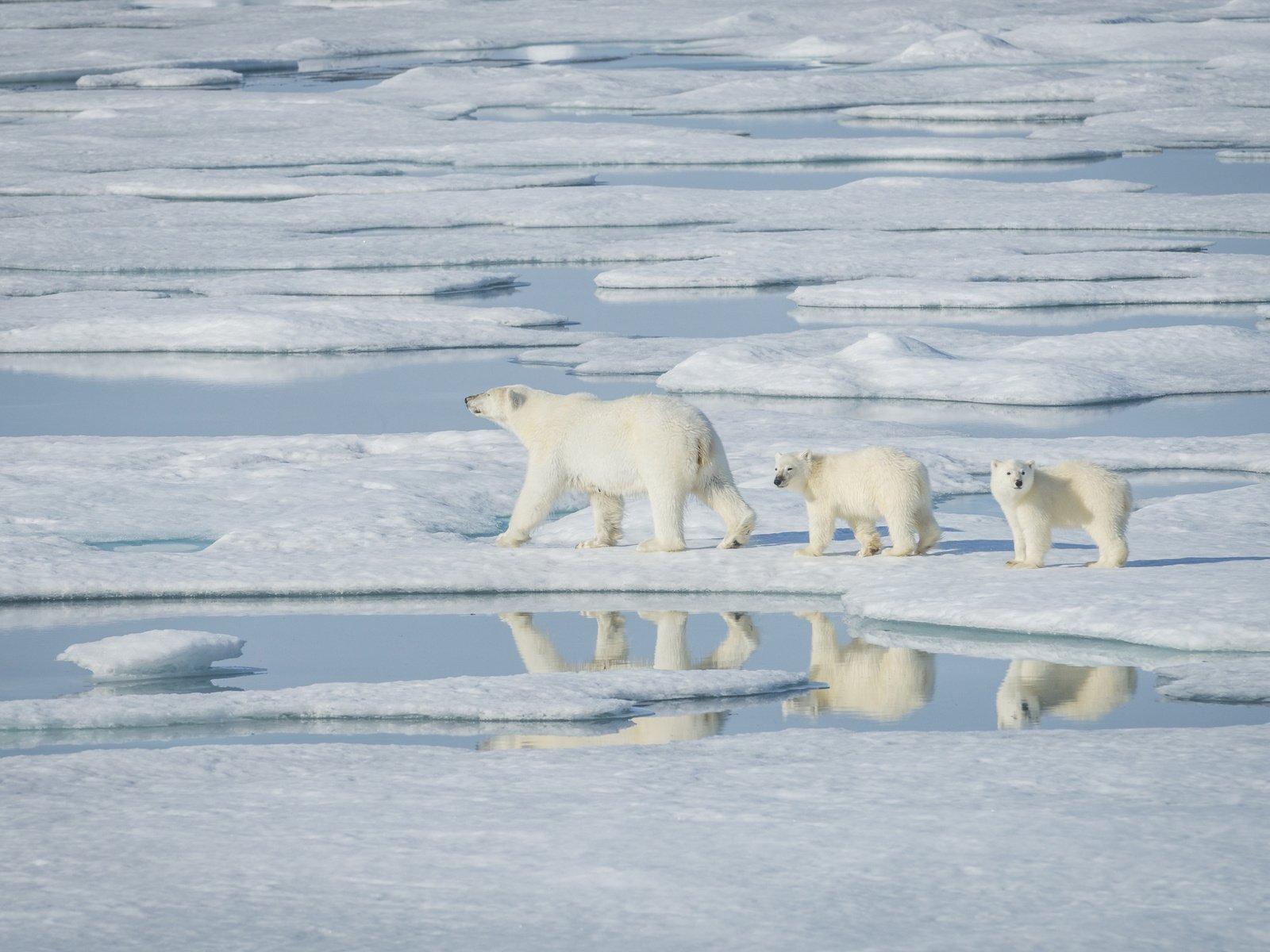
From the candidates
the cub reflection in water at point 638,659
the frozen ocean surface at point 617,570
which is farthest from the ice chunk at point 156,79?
the cub reflection in water at point 638,659

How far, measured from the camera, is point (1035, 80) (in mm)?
26000

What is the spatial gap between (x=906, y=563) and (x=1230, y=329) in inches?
215

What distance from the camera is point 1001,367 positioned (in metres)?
10.2

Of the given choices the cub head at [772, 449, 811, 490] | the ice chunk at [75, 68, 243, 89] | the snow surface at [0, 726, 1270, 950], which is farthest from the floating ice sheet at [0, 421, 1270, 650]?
the ice chunk at [75, 68, 243, 89]

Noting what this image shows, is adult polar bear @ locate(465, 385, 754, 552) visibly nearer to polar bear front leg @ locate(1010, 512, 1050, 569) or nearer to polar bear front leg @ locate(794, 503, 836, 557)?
polar bear front leg @ locate(794, 503, 836, 557)

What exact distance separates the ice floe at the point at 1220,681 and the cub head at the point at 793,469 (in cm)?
151

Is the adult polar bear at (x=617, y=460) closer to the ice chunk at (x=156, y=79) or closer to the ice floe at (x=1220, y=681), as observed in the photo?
the ice floe at (x=1220, y=681)

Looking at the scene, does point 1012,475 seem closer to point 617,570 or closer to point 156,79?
point 617,570

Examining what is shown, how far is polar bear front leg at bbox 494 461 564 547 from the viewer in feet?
21.9

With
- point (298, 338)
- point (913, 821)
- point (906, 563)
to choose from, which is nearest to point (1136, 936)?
point (913, 821)

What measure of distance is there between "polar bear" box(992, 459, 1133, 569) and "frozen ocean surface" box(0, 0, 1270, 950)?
0.12m

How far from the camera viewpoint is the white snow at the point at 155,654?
5391mm

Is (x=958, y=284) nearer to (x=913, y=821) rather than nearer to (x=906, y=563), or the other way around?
(x=906, y=563)

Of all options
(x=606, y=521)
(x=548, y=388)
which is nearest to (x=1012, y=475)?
(x=606, y=521)
